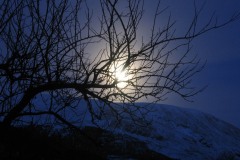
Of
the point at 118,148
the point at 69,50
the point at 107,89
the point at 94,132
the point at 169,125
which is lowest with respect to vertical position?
the point at 107,89

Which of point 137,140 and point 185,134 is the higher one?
point 185,134

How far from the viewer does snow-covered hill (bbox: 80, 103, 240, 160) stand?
2698cm

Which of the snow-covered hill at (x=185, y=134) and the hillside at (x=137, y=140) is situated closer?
the hillside at (x=137, y=140)

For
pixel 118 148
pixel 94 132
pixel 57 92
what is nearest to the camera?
pixel 57 92

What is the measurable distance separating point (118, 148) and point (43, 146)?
39.3ft

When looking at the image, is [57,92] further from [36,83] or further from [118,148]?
[118,148]

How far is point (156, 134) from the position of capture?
31344mm

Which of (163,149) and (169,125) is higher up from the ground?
(169,125)

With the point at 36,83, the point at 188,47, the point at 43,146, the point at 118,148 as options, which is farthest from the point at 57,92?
the point at 118,148

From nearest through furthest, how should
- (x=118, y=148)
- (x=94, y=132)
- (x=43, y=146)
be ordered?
(x=43, y=146), (x=118, y=148), (x=94, y=132)

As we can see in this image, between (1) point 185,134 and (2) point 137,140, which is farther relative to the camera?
(1) point 185,134

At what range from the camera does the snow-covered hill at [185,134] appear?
88.5 ft

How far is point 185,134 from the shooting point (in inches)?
1375

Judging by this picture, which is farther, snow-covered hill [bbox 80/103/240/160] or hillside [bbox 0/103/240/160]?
snow-covered hill [bbox 80/103/240/160]
